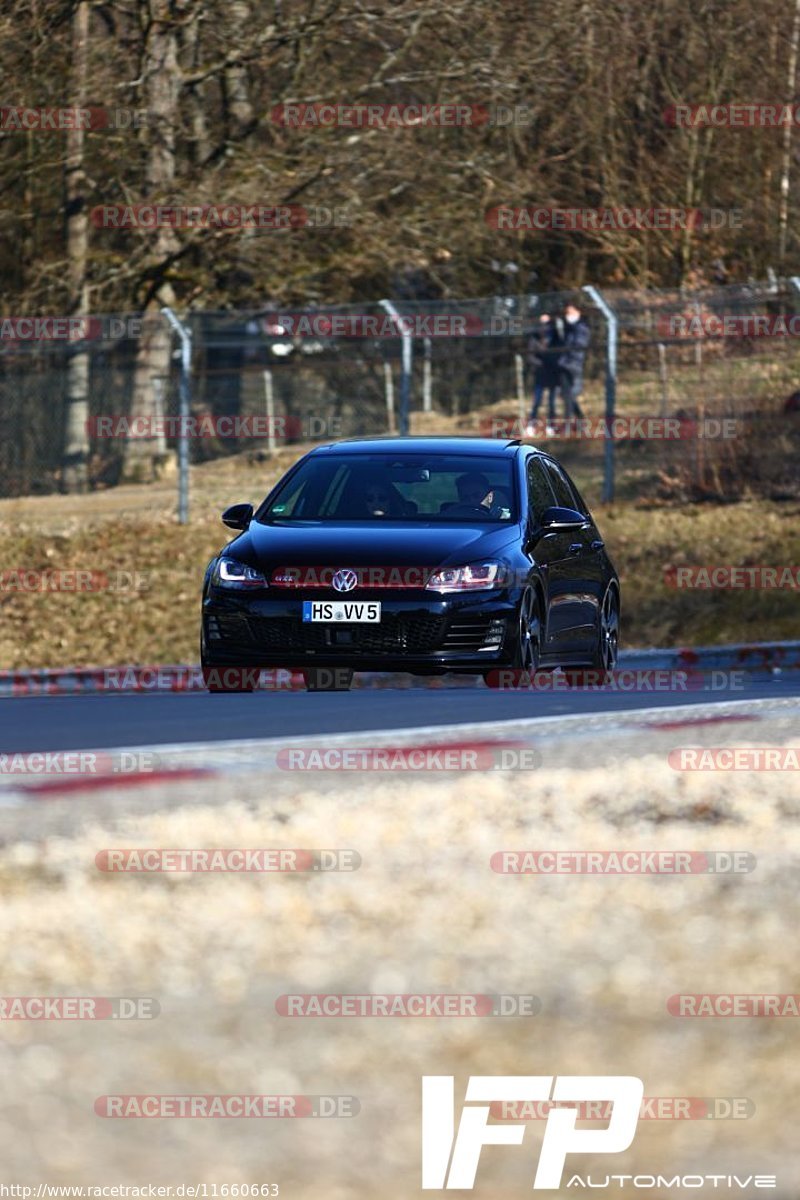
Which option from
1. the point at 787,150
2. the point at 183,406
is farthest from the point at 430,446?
the point at 787,150

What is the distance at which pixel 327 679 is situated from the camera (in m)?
14.6

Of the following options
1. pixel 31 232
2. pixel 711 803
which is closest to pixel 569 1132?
pixel 711 803

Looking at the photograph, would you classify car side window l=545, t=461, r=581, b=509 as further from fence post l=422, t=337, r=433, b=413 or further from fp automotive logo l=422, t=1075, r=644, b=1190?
fence post l=422, t=337, r=433, b=413

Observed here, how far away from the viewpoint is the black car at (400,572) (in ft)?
44.3

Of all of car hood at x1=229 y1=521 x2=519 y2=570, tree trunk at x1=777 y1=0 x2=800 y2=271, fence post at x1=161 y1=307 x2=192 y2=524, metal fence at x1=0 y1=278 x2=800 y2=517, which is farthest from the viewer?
tree trunk at x1=777 y1=0 x2=800 y2=271

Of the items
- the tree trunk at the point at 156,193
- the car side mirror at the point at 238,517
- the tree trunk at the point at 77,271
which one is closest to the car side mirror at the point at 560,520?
the car side mirror at the point at 238,517

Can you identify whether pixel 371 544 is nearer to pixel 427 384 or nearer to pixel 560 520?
pixel 560 520

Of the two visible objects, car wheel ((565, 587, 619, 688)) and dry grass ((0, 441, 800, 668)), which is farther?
dry grass ((0, 441, 800, 668))

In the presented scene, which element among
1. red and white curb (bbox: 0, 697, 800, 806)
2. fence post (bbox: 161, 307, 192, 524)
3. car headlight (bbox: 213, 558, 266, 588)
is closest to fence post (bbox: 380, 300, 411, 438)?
fence post (bbox: 161, 307, 192, 524)

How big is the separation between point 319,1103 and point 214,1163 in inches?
18.6

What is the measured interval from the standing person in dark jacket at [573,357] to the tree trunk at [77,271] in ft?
20.3

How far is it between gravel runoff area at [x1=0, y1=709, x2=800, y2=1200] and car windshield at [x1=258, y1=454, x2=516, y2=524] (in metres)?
4.89

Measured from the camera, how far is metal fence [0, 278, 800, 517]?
94.3 ft

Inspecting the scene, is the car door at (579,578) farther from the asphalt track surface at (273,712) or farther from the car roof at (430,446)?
the asphalt track surface at (273,712)
